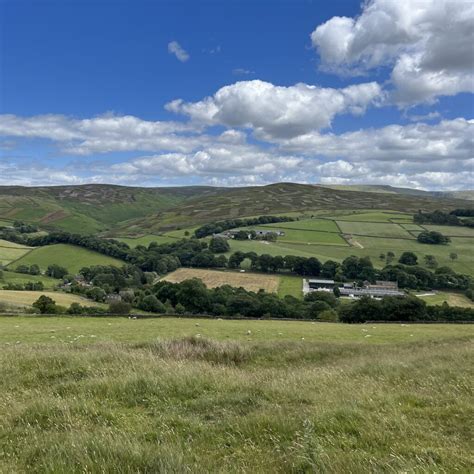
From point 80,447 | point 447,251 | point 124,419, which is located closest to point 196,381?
point 124,419

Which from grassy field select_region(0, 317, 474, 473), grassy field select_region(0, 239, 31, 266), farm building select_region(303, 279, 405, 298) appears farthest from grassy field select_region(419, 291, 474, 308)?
grassy field select_region(0, 239, 31, 266)

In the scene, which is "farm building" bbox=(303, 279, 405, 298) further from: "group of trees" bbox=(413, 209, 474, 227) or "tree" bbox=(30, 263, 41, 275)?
"tree" bbox=(30, 263, 41, 275)

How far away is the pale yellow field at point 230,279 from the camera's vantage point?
294 ft

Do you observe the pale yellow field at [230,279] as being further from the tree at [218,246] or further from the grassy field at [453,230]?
the grassy field at [453,230]

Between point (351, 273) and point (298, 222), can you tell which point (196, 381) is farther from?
point (298, 222)

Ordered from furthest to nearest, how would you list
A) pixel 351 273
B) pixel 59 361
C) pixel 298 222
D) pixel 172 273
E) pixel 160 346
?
1. pixel 298 222
2. pixel 172 273
3. pixel 351 273
4. pixel 160 346
5. pixel 59 361

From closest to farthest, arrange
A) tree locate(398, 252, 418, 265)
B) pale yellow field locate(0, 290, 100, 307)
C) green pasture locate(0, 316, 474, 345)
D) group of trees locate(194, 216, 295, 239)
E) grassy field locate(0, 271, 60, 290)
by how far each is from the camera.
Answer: green pasture locate(0, 316, 474, 345) → pale yellow field locate(0, 290, 100, 307) → grassy field locate(0, 271, 60, 290) → tree locate(398, 252, 418, 265) → group of trees locate(194, 216, 295, 239)

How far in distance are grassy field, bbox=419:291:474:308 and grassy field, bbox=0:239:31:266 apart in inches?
4603

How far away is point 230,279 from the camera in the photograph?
96.6m

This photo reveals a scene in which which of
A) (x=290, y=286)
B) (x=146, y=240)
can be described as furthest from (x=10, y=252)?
(x=290, y=286)

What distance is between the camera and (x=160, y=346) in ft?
50.9

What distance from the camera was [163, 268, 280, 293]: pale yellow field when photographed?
8956 centimetres

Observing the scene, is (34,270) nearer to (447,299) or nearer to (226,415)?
(447,299)

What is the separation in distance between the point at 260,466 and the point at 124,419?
3318mm
